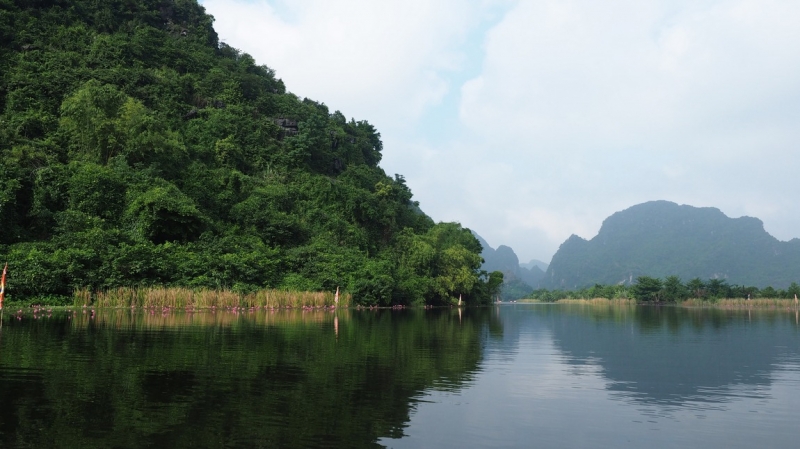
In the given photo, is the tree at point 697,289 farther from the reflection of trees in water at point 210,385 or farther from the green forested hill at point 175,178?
the reflection of trees in water at point 210,385

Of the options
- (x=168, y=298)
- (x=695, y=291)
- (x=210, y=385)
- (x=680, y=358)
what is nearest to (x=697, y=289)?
(x=695, y=291)

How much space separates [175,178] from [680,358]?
47829mm

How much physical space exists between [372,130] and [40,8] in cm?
5104

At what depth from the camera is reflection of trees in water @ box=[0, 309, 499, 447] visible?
688 centimetres

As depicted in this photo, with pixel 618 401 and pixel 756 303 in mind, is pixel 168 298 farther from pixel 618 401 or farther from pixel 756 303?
pixel 756 303

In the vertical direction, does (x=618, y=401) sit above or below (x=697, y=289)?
above

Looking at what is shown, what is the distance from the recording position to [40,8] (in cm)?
6756

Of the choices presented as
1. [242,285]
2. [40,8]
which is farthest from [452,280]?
[40,8]

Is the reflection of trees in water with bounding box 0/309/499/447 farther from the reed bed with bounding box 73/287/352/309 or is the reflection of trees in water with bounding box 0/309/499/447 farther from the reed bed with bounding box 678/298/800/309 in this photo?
the reed bed with bounding box 678/298/800/309

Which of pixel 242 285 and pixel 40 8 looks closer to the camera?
pixel 242 285

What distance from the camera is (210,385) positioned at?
980cm

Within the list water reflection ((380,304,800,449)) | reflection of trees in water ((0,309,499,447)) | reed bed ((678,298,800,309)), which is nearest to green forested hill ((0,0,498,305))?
reflection of trees in water ((0,309,499,447))

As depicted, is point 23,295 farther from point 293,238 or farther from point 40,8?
point 40,8

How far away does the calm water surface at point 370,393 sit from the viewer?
7.14 metres
